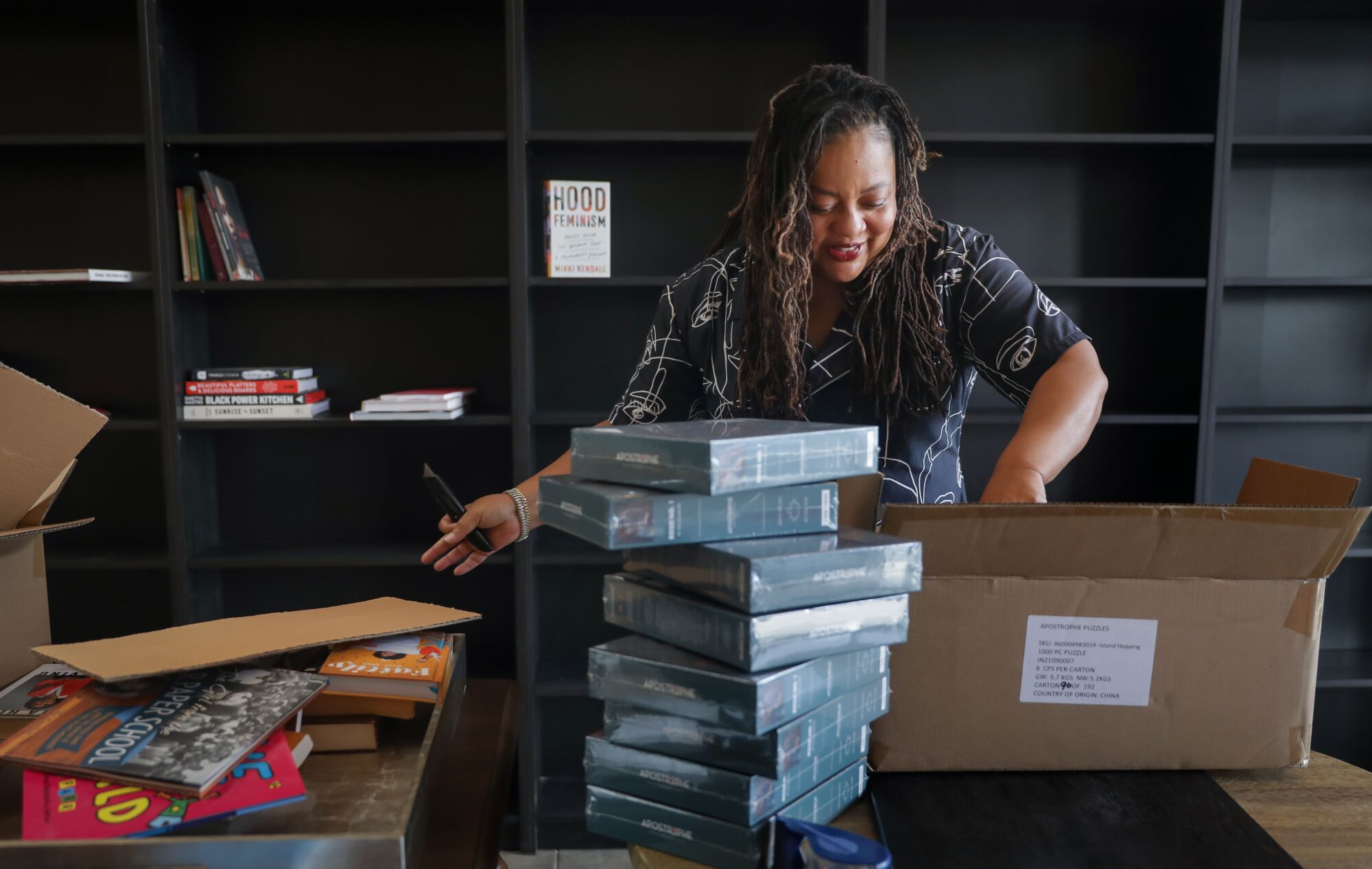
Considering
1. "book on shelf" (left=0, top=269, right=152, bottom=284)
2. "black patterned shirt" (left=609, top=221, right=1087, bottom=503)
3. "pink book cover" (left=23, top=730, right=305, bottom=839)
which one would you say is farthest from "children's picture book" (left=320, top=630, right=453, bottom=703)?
"book on shelf" (left=0, top=269, right=152, bottom=284)

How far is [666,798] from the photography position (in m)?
0.73

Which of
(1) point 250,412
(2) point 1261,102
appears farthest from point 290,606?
(2) point 1261,102

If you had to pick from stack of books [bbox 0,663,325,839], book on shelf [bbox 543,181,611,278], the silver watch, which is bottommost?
stack of books [bbox 0,663,325,839]

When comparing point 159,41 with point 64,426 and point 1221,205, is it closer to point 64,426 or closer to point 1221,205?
point 64,426

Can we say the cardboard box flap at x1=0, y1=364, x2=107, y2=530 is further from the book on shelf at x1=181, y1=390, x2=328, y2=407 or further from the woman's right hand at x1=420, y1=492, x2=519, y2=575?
the book on shelf at x1=181, y1=390, x2=328, y2=407

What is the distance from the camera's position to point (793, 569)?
0.67m

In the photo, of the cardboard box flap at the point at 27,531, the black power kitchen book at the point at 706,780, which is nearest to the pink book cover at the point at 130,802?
the black power kitchen book at the point at 706,780

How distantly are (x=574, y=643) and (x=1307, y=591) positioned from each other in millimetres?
2212

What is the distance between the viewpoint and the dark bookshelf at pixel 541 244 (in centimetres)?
253

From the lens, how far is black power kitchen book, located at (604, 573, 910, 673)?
673 mm

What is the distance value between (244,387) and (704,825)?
2097mm

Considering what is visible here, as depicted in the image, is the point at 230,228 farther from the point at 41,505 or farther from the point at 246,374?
the point at 41,505

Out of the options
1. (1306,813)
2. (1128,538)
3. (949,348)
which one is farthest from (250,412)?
(1306,813)

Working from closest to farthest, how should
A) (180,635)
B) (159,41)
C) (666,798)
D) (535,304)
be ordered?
(666,798) → (180,635) → (159,41) → (535,304)
